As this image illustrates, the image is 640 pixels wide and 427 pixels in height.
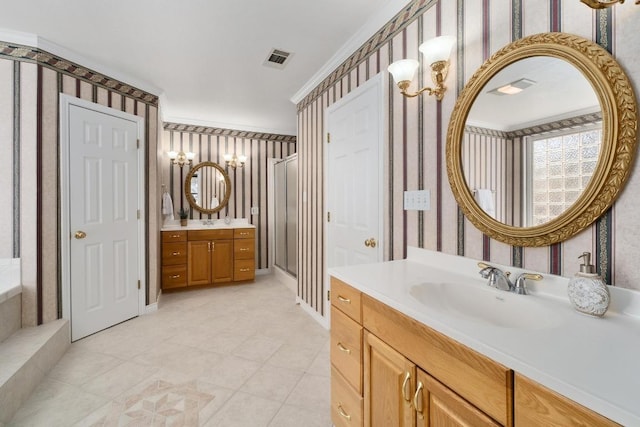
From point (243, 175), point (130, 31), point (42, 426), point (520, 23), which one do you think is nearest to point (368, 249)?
point (520, 23)

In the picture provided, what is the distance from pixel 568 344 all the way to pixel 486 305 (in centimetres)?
45

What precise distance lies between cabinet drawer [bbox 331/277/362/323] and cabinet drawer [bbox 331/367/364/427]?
0.34 metres

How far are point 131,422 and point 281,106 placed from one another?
132 inches

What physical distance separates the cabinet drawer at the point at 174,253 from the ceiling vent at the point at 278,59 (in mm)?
2524

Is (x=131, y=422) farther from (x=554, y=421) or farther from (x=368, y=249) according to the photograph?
(x=554, y=421)

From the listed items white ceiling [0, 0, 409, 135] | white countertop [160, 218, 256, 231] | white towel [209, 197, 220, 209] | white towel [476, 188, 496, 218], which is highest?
white ceiling [0, 0, 409, 135]

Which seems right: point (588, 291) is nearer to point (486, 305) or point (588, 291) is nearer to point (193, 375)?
point (486, 305)

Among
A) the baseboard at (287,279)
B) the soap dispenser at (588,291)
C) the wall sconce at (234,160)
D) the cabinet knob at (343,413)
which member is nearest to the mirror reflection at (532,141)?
the soap dispenser at (588,291)

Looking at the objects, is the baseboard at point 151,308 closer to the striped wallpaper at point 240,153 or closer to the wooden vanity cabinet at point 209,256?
the wooden vanity cabinet at point 209,256

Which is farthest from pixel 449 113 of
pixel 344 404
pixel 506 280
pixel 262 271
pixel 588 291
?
pixel 262 271

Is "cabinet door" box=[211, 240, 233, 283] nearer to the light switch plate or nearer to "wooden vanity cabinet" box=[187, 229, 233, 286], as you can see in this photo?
"wooden vanity cabinet" box=[187, 229, 233, 286]

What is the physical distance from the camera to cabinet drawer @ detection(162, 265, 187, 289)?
372cm

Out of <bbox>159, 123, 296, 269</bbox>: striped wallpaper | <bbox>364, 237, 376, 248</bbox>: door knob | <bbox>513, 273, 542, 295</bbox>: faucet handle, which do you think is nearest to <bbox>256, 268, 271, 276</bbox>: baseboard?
<bbox>159, 123, 296, 269</bbox>: striped wallpaper

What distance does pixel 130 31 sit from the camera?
2129 mm
